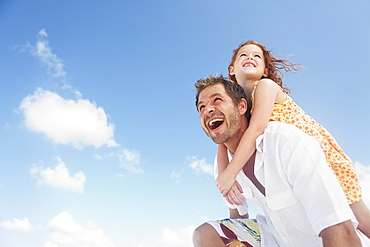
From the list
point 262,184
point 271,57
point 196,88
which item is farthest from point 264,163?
point 271,57

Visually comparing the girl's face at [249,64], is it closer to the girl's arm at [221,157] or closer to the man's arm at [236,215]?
the girl's arm at [221,157]

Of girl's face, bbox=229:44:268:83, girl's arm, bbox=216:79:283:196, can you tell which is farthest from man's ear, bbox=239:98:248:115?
girl's face, bbox=229:44:268:83


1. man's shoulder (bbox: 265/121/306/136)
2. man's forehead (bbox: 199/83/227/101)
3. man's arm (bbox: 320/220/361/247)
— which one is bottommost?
man's arm (bbox: 320/220/361/247)

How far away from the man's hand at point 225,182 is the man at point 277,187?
15cm

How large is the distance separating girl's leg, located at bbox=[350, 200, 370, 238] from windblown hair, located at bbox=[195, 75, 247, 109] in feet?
4.99

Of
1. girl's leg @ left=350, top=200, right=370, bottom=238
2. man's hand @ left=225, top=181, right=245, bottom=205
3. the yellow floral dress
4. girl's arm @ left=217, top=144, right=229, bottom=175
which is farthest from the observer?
girl's arm @ left=217, top=144, right=229, bottom=175

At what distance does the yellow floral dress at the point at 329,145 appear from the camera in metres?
3.11

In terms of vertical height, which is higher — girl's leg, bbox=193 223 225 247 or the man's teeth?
the man's teeth

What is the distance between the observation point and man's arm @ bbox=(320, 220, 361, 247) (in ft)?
7.64

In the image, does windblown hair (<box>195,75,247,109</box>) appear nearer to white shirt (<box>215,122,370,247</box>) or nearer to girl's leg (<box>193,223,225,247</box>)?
white shirt (<box>215,122,370,247</box>)

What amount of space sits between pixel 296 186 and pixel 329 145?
2.84 ft

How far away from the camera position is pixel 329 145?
322cm

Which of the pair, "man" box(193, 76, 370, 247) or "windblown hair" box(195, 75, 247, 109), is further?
"windblown hair" box(195, 75, 247, 109)

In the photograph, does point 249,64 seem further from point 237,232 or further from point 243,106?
point 237,232
